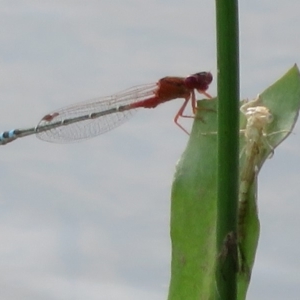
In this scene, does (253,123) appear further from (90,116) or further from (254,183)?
(90,116)

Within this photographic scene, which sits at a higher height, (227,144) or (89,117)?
(89,117)

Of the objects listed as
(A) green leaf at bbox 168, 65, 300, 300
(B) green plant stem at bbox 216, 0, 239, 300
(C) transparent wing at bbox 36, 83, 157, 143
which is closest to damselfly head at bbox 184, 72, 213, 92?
(C) transparent wing at bbox 36, 83, 157, 143

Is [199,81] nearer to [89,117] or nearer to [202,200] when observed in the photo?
[89,117]

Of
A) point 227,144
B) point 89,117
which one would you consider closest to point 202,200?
point 227,144

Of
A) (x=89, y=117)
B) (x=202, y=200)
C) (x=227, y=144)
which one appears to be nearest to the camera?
(x=227, y=144)

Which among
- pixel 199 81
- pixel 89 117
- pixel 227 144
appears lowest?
pixel 227 144

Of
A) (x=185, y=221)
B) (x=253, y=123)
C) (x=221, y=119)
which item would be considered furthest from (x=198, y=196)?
(x=221, y=119)
